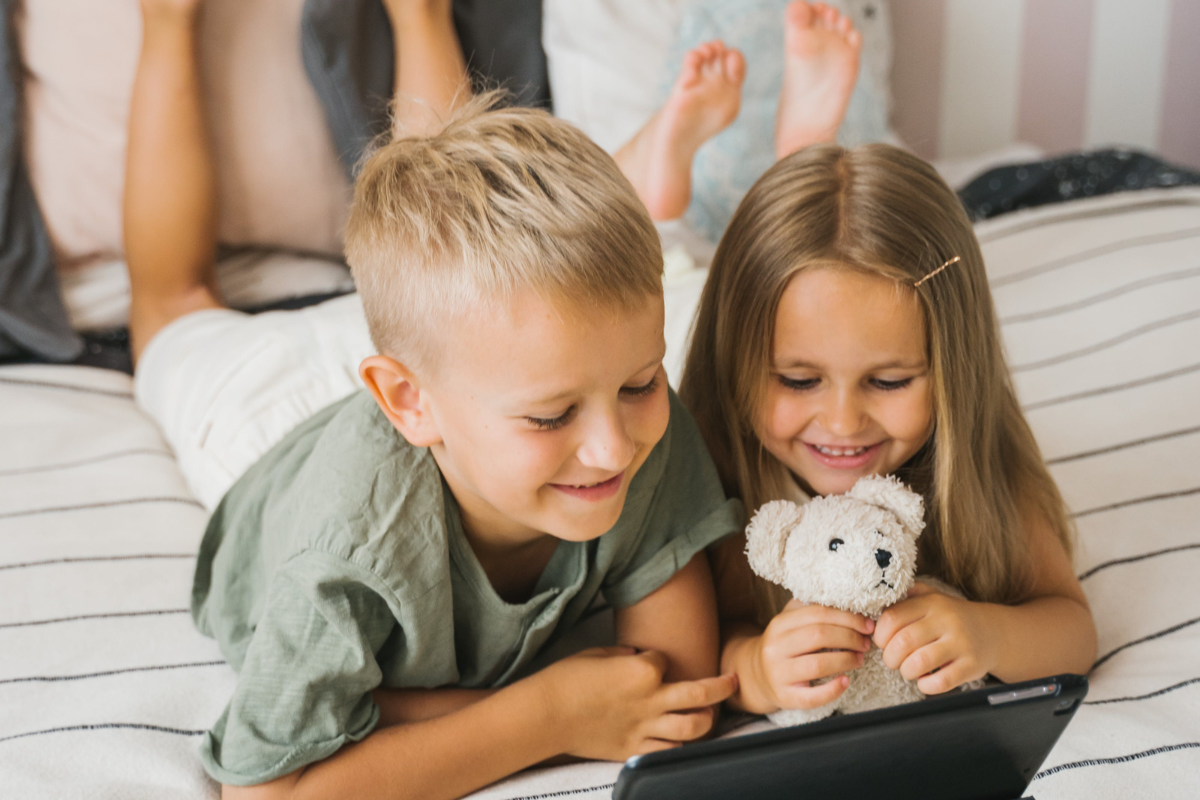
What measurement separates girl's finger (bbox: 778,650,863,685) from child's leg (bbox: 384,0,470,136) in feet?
3.08

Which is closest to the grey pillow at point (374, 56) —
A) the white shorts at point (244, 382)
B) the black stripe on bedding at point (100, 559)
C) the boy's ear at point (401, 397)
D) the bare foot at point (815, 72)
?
the white shorts at point (244, 382)

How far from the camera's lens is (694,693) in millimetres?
764

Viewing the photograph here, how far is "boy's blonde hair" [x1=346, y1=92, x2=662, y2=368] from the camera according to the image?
2.04 ft

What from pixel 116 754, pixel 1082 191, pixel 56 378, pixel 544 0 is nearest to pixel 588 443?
pixel 116 754

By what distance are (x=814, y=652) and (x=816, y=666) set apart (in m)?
0.01

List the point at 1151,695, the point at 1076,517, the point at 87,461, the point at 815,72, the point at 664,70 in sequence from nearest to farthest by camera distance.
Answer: the point at 1151,695 < the point at 1076,517 < the point at 87,461 < the point at 815,72 < the point at 664,70

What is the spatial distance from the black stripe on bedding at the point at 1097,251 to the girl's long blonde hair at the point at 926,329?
506mm

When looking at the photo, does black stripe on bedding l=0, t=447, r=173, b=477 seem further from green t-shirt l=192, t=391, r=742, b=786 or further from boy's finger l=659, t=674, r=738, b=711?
boy's finger l=659, t=674, r=738, b=711

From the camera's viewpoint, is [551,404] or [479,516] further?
[479,516]

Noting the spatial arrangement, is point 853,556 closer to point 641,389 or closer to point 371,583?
point 641,389

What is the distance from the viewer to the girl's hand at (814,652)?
705 millimetres

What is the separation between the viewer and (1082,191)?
1532 mm

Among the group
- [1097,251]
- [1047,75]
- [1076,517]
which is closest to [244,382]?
[1076,517]

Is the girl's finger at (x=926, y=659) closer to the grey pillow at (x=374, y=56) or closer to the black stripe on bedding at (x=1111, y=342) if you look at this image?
the black stripe on bedding at (x=1111, y=342)
